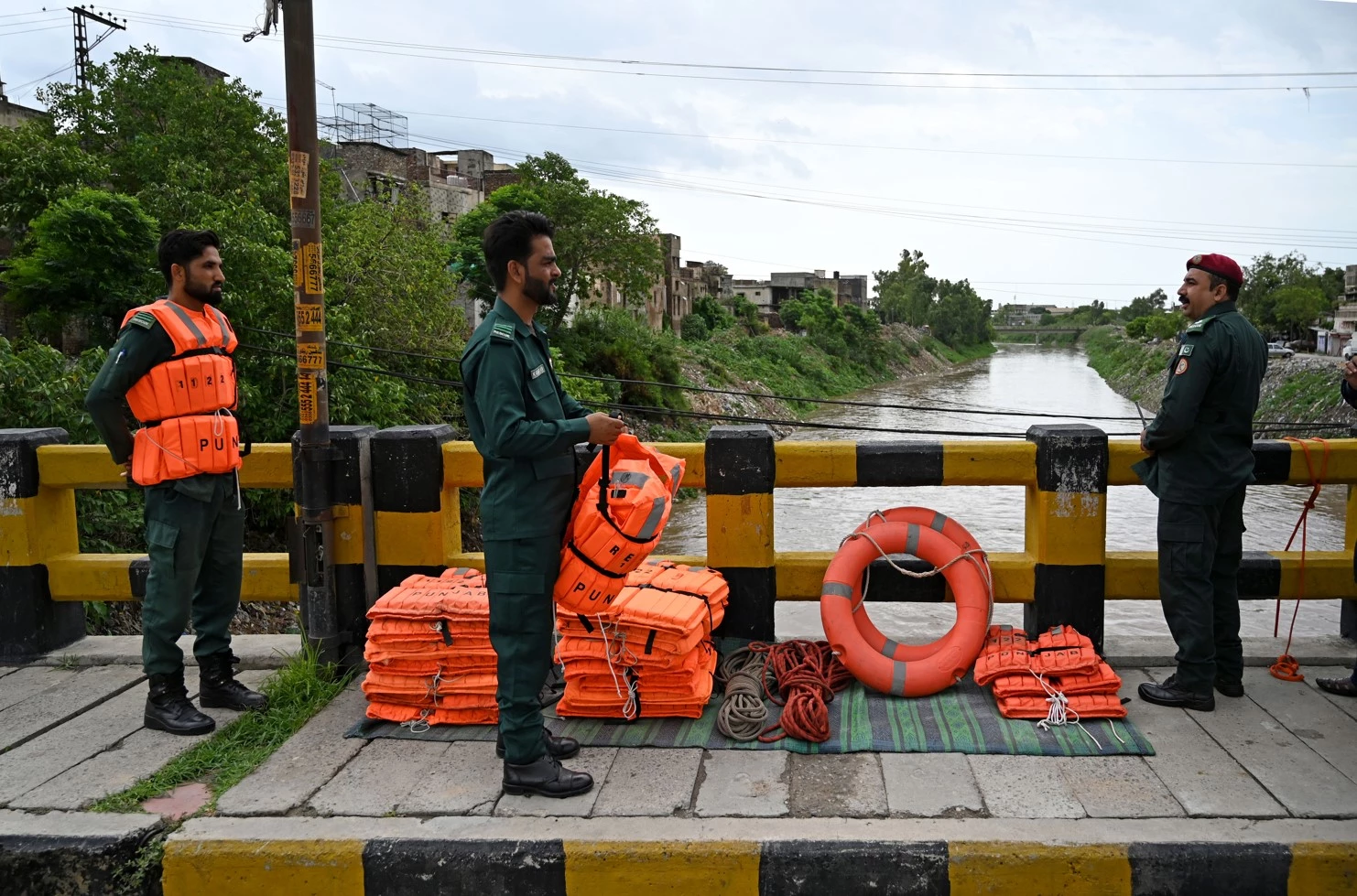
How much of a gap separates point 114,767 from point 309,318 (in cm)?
190

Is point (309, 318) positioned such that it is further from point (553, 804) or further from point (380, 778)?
point (553, 804)

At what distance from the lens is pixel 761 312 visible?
76.1 metres

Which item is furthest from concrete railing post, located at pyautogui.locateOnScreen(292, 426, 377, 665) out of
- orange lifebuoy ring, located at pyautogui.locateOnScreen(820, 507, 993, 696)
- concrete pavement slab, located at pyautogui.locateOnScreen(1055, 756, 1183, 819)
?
concrete pavement slab, located at pyautogui.locateOnScreen(1055, 756, 1183, 819)

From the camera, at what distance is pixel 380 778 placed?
3.70 metres

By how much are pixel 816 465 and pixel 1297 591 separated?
231 cm

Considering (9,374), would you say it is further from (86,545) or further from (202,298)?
(202,298)

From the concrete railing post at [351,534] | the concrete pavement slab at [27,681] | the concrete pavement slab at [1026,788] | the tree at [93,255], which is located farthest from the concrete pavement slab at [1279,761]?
the tree at [93,255]

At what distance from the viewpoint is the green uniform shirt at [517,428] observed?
339cm

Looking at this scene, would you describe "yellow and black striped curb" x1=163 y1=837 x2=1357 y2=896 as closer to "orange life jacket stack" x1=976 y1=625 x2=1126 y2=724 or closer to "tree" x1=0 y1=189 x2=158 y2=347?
"orange life jacket stack" x1=976 y1=625 x2=1126 y2=724

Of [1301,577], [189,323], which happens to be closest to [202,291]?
[189,323]

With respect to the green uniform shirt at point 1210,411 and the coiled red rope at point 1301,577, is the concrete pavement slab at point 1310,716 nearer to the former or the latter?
the coiled red rope at point 1301,577

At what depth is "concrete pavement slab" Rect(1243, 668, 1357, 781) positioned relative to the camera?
372cm

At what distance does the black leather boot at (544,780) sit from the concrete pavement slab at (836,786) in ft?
2.35

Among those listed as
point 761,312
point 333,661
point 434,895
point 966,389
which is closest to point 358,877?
point 434,895
